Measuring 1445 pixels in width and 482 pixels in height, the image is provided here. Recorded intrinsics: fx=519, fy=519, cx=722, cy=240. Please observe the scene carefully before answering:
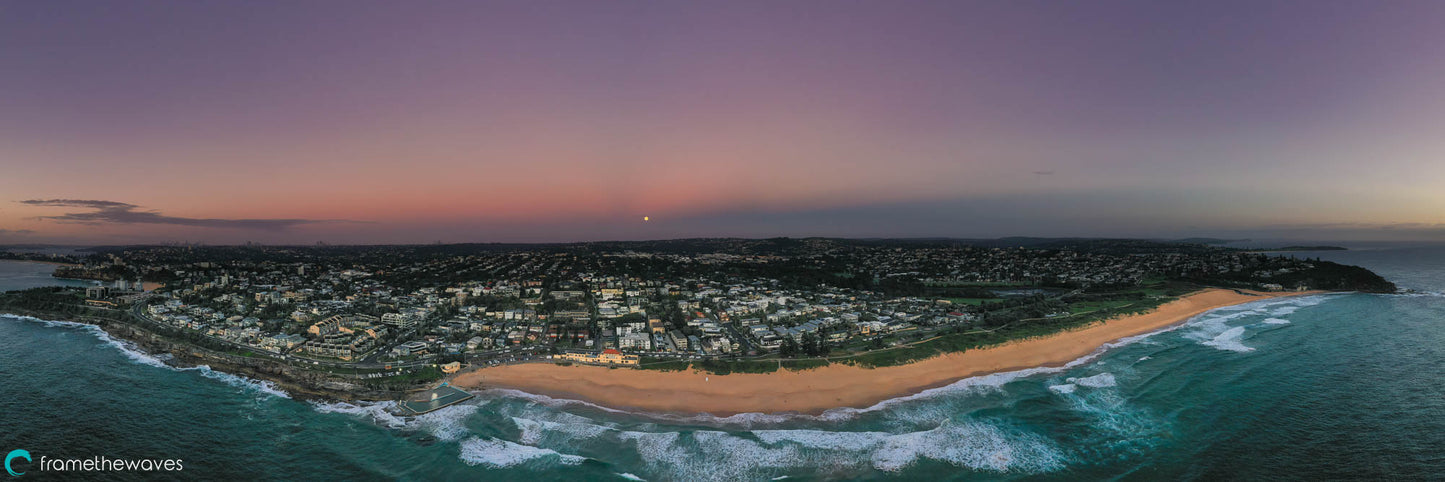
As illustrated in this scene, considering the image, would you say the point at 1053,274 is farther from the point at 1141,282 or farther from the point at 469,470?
the point at 469,470

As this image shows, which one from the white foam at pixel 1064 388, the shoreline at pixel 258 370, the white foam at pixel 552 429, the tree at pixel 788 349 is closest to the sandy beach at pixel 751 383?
the tree at pixel 788 349

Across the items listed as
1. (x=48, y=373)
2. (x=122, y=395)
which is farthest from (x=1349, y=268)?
(x=48, y=373)

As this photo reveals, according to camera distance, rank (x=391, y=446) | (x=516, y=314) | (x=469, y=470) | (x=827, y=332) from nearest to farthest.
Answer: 1. (x=469, y=470)
2. (x=391, y=446)
3. (x=827, y=332)
4. (x=516, y=314)

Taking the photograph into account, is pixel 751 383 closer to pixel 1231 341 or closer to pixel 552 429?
pixel 552 429

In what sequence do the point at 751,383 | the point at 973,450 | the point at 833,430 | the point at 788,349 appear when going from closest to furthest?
1. the point at 973,450
2. the point at 833,430
3. the point at 751,383
4. the point at 788,349

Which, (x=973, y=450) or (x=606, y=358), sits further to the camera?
(x=606, y=358)

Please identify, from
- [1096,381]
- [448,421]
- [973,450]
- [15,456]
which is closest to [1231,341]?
[1096,381]
